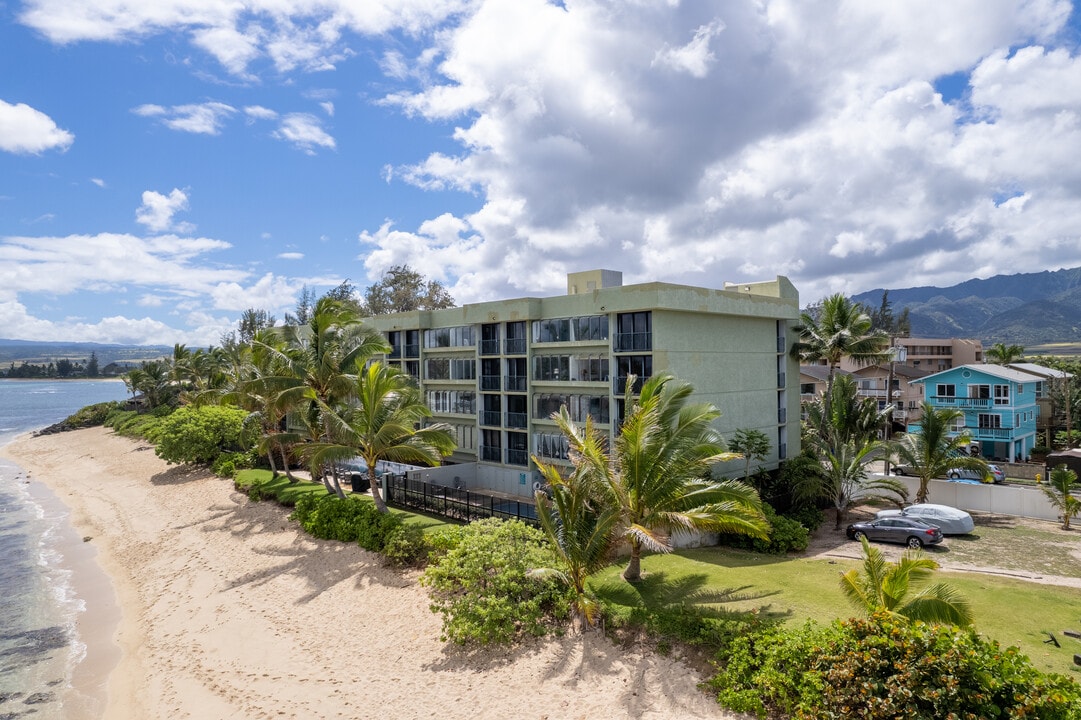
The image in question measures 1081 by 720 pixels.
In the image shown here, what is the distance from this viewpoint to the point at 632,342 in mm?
30781

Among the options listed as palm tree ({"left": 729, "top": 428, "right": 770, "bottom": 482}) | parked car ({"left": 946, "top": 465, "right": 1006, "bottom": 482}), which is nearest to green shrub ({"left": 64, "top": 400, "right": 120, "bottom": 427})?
palm tree ({"left": 729, "top": 428, "right": 770, "bottom": 482})

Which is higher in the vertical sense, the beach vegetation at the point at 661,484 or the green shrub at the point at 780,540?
the beach vegetation at the point at 661,484

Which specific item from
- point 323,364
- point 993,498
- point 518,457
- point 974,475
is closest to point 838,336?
point 993,498

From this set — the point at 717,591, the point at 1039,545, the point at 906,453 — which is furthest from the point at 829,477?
the point at 717,591

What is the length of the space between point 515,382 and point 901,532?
21093 millimetres

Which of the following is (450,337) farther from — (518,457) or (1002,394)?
(1002,394)

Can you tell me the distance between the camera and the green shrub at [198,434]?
43906 mm

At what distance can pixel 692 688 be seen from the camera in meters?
14.3

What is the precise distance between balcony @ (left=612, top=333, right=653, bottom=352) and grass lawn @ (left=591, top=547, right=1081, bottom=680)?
428 inches

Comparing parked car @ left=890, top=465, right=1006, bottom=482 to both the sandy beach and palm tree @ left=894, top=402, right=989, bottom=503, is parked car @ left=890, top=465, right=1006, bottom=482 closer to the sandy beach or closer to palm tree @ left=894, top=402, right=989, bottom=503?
palm tree @ left=894, top=402, right=989, bottom=503

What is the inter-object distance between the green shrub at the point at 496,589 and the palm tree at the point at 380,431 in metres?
6.65

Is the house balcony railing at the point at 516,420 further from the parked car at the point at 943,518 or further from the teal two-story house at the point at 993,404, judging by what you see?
the teal two-story house at the point at 993,404

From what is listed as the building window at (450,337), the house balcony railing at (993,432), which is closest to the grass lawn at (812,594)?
the building window at (450,337)

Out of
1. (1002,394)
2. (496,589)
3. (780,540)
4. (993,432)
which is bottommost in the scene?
(780,540)
